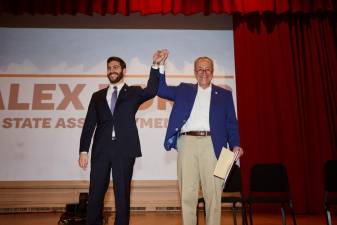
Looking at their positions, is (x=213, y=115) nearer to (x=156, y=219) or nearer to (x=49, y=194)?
(x=156, y=219)

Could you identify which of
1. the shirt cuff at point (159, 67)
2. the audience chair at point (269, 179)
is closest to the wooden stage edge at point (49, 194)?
the audience chair at point (269, 179)

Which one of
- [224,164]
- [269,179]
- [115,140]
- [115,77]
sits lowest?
[269,179]

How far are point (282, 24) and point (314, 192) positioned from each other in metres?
2.45

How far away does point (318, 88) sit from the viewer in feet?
15.7

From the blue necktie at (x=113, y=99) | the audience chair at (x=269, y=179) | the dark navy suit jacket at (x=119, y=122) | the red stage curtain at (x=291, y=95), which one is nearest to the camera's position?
the dark navy suit jacket at (x=119, y=122)

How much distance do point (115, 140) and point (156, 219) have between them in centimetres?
199

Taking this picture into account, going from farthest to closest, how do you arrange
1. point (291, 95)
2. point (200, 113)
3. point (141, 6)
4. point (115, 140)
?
point (291, 95) → point (141, 6) → point (200, 113) → point (115, 140)

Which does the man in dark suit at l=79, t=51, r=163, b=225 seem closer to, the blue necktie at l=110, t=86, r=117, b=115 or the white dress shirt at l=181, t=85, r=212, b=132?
the blue necktie at l=110, t=86, r=117, b=115

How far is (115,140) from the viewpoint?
7.87ft

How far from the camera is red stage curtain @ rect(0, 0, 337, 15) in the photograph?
4551 mm

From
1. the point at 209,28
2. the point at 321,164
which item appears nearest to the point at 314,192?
the point at 321,164

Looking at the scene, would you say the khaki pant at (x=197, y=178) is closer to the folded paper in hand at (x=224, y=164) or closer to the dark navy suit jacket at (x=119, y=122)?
the folded paper in hand at (x=224, y=164)

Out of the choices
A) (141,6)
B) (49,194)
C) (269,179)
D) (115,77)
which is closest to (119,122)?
(115,77)

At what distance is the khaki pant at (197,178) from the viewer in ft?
7.59
